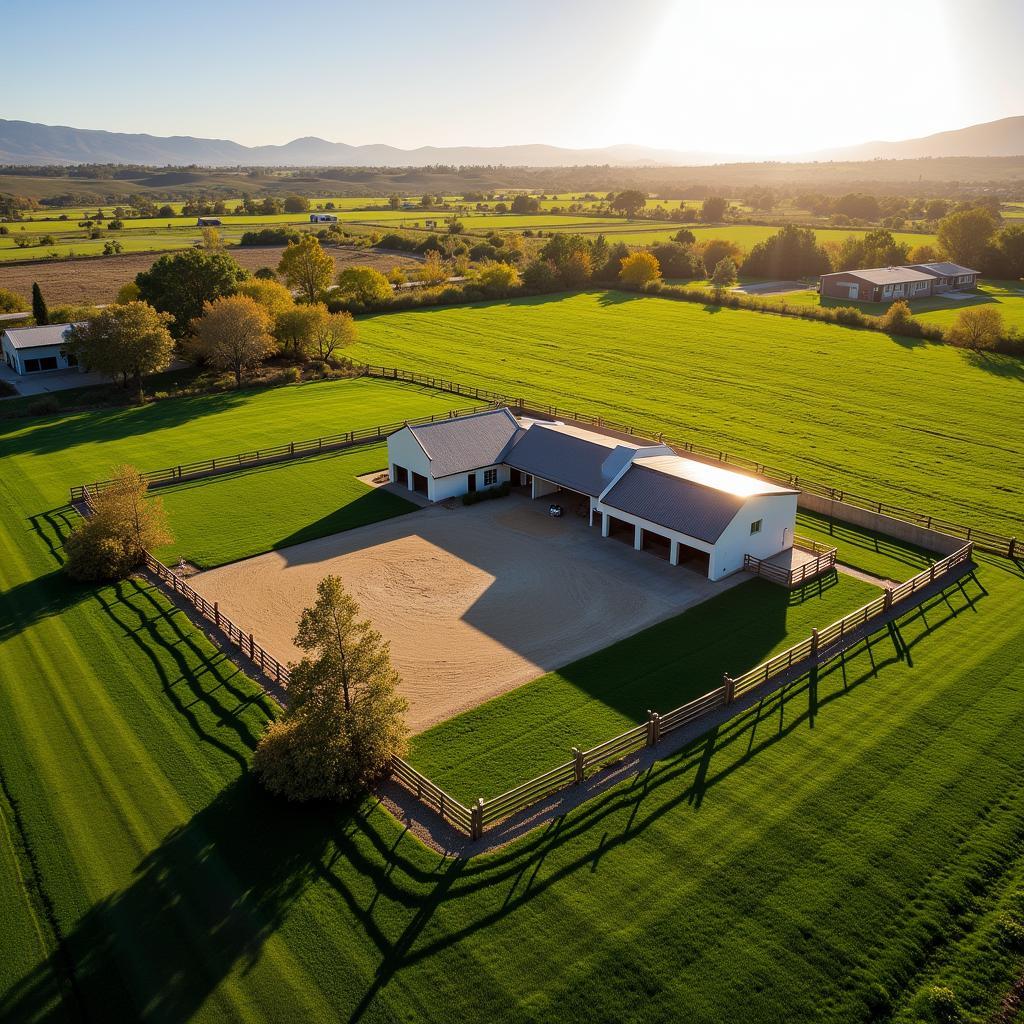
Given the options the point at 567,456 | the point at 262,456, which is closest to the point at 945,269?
the point at 567,456

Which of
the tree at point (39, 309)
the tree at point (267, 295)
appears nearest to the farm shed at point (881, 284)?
the tree at point (267, 295)

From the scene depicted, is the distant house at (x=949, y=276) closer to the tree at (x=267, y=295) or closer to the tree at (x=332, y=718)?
the tree at (x=267, y=295)

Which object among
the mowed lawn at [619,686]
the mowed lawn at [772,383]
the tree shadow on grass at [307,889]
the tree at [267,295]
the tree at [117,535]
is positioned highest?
the tree at [267,295]

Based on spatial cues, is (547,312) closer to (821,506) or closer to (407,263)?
(407,263)

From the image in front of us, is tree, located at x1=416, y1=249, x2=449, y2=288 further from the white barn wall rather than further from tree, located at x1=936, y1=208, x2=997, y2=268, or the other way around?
the white barn wall

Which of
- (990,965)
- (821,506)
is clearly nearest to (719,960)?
(990,965)
